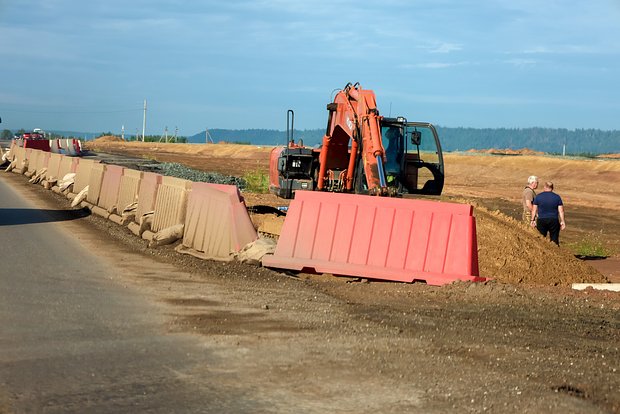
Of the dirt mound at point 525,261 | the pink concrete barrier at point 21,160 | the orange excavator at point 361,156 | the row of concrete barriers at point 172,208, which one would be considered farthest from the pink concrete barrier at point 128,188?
the pink concrete barrier at point 21,160

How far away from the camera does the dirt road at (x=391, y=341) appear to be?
686 cm

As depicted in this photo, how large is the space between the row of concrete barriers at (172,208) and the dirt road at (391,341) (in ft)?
2.61

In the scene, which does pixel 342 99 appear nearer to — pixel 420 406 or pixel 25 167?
pixel 420 406

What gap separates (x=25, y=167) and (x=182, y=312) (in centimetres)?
3900

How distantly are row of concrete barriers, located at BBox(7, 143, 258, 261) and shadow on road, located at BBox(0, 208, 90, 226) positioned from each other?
1.62ft

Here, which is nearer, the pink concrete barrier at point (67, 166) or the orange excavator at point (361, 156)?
the orange excavator at point (361, 156)

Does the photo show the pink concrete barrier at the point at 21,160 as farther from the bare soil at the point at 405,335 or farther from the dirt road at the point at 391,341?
the dirt road at the point at 391,341

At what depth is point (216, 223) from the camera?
49.3 ft

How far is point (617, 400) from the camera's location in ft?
22.3

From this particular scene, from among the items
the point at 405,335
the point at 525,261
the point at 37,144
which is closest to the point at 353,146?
the point at 525,261

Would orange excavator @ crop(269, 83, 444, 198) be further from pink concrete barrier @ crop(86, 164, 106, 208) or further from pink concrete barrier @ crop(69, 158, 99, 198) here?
pink concrete barrier @ crop(69, 158, 99, 198)

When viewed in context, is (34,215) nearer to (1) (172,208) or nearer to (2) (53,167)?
(1) (172,208)

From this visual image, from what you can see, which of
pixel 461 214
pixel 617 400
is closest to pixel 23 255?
Answer: pixel 461 214

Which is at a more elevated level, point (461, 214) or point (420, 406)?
point (461, 214)
